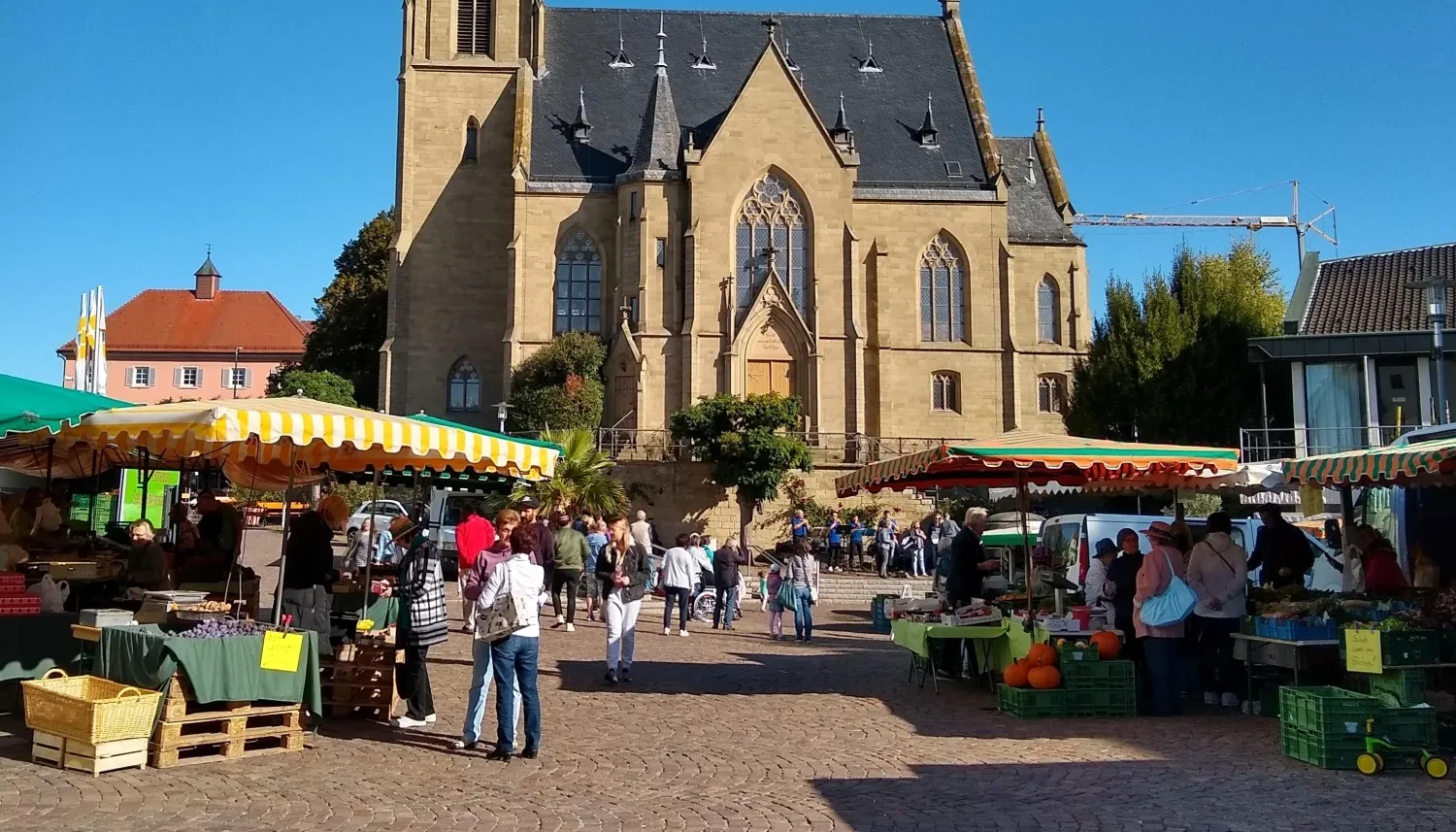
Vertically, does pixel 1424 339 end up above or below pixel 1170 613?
above

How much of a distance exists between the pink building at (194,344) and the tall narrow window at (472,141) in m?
37.4

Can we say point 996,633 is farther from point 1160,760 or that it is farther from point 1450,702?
point 1450,702

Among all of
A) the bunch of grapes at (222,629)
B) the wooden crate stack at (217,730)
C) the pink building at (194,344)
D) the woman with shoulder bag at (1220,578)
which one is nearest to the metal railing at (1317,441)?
the woman with shoulder bag at (1220,578)

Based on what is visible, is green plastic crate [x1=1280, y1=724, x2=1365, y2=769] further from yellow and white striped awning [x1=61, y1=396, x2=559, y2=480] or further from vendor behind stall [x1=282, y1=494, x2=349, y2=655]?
vendor behind stall [x1=282, y1=494, x2=349, y2=655]

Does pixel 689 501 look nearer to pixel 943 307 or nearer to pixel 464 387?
pixel 464 387

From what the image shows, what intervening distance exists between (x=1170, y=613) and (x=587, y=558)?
1098 centimetres

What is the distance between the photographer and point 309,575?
33.1 feet

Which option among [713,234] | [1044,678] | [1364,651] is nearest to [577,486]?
[713,234]

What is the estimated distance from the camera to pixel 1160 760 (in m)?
8.82

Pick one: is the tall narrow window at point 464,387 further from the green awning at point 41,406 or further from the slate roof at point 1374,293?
the green awning at point 41,406

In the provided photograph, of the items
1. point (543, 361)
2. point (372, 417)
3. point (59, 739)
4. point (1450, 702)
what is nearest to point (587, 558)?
point (372, 417)

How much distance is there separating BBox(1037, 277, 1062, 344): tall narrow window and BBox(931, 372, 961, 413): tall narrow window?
4.24 metres

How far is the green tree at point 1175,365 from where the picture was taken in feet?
120

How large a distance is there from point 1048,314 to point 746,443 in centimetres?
1607
